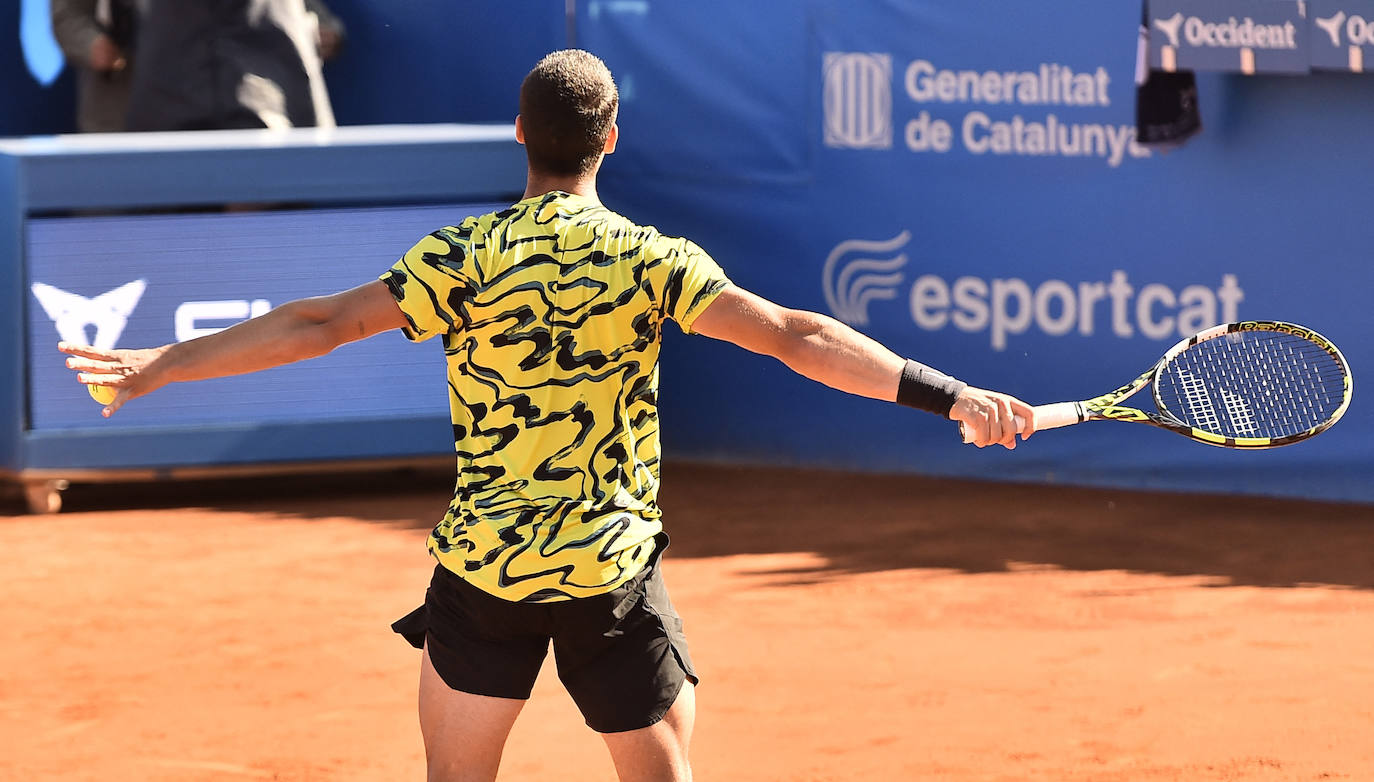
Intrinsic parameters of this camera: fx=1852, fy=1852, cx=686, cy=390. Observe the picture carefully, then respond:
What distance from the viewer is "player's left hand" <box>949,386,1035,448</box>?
300 centimetres

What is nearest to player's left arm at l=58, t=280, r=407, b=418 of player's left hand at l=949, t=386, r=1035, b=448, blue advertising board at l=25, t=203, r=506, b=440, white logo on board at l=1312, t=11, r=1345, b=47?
player's left hand at l=949, t=386, r=1035, b=448

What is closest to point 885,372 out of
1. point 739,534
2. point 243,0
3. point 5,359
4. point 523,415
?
point 523,415

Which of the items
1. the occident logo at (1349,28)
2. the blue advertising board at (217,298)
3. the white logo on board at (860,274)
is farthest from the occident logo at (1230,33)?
the blue advertising board at (217,298)

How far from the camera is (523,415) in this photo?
2881 millimetres

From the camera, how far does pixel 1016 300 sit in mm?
8031

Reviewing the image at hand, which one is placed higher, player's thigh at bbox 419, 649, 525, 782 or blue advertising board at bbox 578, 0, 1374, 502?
blue advertising board at bbox 578, 0, 1374, 502

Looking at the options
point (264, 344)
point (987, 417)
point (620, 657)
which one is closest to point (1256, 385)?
point (987, 417)

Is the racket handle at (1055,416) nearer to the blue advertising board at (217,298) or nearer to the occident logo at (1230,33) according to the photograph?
the occident logo at (1230,33)

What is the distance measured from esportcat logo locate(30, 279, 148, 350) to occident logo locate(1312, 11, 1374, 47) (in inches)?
190

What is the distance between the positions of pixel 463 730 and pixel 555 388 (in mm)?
567

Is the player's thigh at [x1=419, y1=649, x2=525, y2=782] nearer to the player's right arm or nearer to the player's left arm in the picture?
the player's left arm

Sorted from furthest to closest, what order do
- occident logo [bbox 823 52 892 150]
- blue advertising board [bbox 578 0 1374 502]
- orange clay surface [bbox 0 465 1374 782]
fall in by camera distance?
occident logo [bbox 823 52 892 150]
blue advertising board [bbox 578 0 1374 502]
orange clay surface [bbox 0 465 1374 782]

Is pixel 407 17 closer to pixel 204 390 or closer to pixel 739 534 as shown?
pixel 204 390

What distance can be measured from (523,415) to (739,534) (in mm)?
4389
